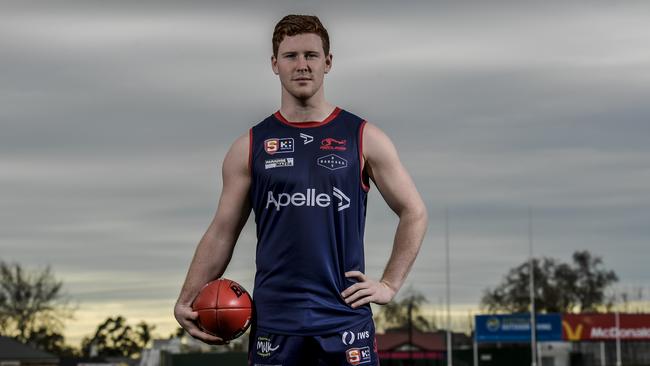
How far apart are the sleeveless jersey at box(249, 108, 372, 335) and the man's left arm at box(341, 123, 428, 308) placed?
0.11m

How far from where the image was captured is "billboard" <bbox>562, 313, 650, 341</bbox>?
80.7 meters

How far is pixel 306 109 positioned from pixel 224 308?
1194 mm

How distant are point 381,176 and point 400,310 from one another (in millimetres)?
84369

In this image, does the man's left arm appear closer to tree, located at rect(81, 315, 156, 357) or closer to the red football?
the red football

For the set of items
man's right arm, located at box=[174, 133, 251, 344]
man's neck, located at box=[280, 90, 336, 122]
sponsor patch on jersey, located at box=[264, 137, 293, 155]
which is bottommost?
man's right arm, located at box=[174, 133, 251, 344]

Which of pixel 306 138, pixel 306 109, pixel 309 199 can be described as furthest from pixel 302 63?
pixel 309 199

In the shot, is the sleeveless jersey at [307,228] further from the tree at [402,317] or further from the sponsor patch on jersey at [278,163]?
the tree at [402,317]

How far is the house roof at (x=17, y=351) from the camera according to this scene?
70.4 meters

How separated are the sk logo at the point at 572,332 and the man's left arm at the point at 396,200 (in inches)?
3005

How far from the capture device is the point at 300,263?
6.37 metres

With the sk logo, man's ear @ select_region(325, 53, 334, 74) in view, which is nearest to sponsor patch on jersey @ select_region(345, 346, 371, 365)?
man's ear @ select_region(325, 53, 334, 74)

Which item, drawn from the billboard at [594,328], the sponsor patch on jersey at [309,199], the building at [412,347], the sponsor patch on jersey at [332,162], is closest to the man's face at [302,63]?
the sponsor patch on jersey at [332,162]

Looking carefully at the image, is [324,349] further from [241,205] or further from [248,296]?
[241,205]

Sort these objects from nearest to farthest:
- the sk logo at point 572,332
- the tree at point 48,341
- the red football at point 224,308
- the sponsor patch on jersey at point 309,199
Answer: the sponsor patch on jersey at point 309,199, the red football at point 224,308, the tree at point 48,341, the sk logo at point 572,332
